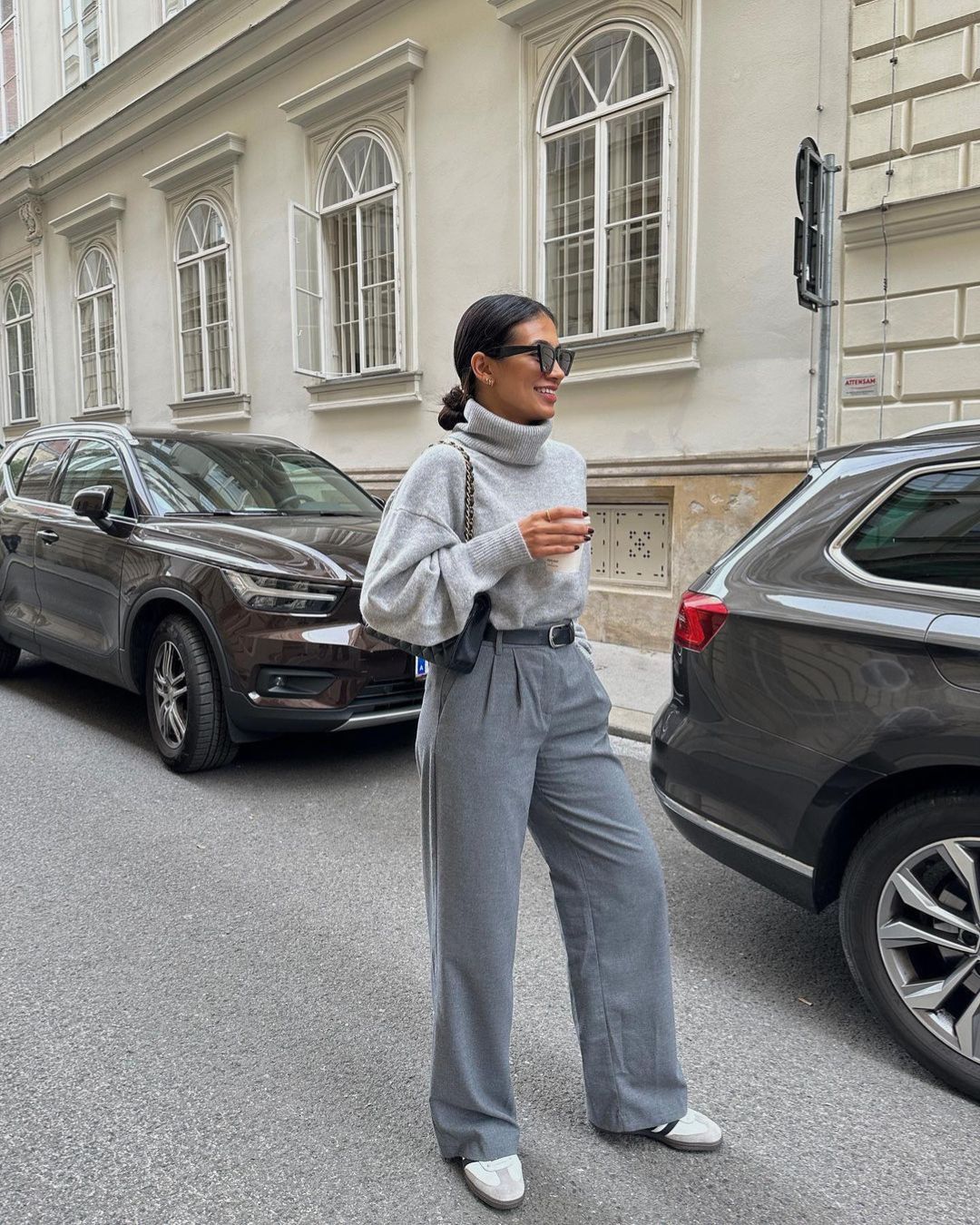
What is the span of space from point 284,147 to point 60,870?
34.6 feet

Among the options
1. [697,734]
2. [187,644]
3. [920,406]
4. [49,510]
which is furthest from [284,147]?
[697,734]

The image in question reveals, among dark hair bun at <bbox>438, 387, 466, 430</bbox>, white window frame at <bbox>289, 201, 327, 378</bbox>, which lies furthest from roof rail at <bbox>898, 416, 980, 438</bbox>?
white window frame at <bbox>289, 201, 327, 378</bbox>

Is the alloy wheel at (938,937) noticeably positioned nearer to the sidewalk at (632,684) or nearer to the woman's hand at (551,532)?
the woman's hand at (551,532)

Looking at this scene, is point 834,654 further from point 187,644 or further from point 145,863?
point 187,644

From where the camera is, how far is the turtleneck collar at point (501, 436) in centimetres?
192

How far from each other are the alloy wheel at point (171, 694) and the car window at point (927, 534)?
340 centimetres

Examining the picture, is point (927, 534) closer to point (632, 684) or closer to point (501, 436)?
point (501, 436)

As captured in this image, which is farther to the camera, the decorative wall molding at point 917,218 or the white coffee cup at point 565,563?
the decorative wall molding at point 917,218

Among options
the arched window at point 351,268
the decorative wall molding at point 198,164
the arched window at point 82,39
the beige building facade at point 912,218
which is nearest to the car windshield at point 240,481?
the beige building facade at point 912,218

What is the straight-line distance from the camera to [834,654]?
8.24 ft

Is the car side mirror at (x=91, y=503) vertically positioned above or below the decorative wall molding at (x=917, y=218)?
below

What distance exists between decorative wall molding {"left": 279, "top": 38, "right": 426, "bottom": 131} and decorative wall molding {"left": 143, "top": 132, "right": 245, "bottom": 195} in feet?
3.68

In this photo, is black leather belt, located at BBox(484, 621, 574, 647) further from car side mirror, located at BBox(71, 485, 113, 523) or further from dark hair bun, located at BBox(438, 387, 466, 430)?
car side mirror, located at BBox(71, 485, 113, 523)

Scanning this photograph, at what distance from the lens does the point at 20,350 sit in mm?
18750
